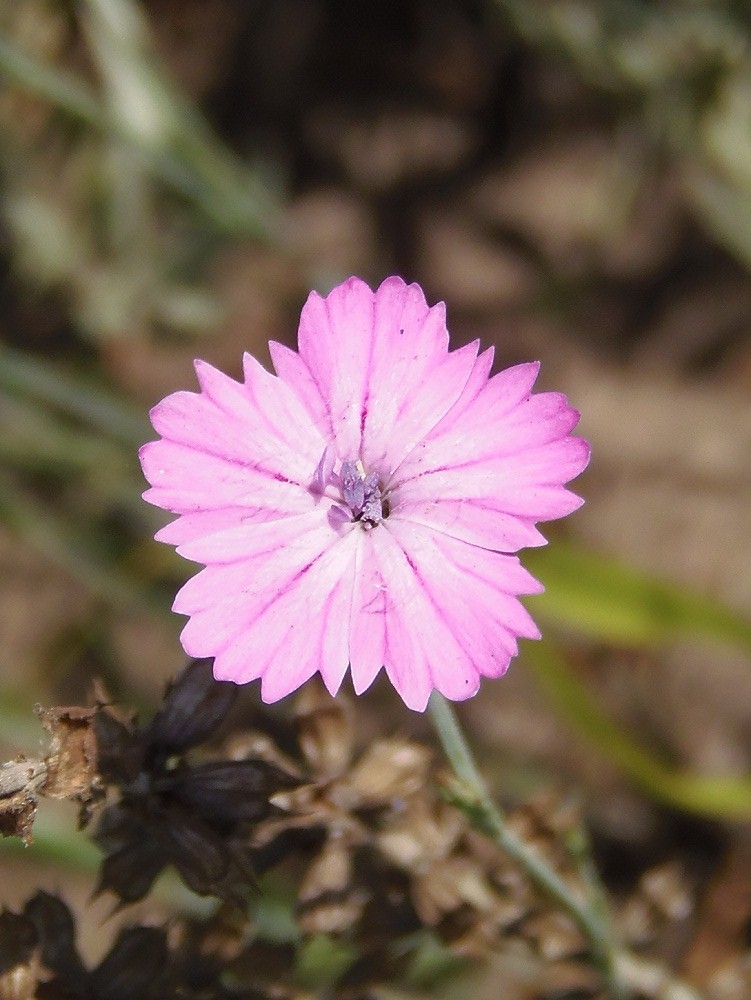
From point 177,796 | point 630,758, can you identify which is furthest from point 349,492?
point 630,758

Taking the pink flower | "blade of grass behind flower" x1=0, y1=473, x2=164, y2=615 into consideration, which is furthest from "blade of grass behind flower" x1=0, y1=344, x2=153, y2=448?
the pink flower

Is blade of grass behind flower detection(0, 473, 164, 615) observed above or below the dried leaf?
above

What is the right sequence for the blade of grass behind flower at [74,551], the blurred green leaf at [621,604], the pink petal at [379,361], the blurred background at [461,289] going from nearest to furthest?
the pink petal at [379,361]
the blurred green leaf at [621,604]
the blurred background at [461,289]
the blade of grass behind flower at [74,551]

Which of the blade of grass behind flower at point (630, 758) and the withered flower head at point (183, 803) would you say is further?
the blade of grass behind flower at point (630, 758)

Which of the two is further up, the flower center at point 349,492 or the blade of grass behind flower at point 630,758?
the flower center at point 349,492

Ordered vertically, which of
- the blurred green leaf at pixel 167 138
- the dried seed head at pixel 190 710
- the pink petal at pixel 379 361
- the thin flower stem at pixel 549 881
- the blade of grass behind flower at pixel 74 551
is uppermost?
the blurred green leaf at pixel 167 138

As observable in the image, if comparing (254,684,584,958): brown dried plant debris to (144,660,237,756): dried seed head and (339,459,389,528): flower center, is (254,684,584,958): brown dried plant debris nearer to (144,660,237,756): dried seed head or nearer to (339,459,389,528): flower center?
(144,660,237,756): dried seed head

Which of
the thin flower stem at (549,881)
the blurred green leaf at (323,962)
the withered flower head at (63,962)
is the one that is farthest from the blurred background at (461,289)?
the withered flower head at (63,962)

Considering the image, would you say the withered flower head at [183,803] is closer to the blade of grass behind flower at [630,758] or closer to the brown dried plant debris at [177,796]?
the brown dried plant debris at [177,796]
